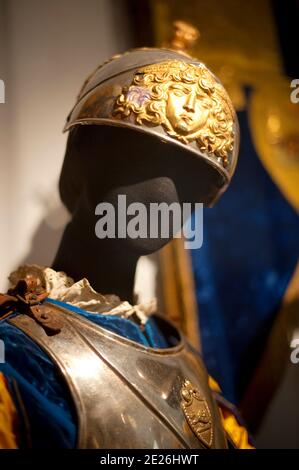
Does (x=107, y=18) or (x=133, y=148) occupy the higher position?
(x=107, y=18)

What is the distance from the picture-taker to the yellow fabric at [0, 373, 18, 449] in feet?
1.96

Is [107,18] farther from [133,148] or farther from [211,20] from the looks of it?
[133,148]

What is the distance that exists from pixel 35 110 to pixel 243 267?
2.63 ft

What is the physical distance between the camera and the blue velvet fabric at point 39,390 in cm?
61

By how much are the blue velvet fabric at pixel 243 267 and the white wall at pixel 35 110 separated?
0.52 meters

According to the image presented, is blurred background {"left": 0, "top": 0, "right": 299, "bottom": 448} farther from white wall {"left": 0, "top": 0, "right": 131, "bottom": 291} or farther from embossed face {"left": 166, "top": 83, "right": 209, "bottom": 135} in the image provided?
embossed face {"left": 166, "top": 83, "right": 209, "bottom": 135}

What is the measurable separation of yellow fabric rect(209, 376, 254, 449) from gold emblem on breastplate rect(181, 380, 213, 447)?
0.15 metres

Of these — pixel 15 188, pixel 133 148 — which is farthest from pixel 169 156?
pixel 15 188

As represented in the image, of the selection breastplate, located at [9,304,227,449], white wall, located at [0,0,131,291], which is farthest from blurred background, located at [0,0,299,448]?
breastplate, located at [9,304,227,449]

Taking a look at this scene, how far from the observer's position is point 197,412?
29.2 inches

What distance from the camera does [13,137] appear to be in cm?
106

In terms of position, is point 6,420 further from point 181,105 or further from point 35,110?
point 35,110
